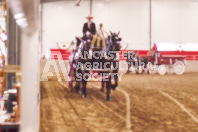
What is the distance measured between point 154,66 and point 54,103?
34.0 ft

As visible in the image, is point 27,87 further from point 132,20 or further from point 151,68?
point 132,20

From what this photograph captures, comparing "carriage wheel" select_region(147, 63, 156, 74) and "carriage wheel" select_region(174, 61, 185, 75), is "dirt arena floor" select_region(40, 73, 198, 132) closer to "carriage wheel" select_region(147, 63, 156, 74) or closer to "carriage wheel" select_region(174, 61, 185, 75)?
"carriage wheel" select_region(147, 63, 156, 74)

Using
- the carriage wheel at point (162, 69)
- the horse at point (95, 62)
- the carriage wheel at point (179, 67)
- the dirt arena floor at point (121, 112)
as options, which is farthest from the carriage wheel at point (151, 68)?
the horse at point (95, 62)

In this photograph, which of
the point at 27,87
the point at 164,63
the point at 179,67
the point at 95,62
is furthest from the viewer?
the point at 179,67

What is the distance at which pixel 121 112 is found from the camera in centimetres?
586

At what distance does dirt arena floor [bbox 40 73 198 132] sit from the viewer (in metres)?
4.90

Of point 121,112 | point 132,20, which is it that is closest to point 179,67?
point 132,20

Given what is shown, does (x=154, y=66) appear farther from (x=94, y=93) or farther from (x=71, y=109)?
(x=71, y=109)

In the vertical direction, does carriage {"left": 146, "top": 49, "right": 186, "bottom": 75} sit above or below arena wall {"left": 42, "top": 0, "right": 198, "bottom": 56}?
below

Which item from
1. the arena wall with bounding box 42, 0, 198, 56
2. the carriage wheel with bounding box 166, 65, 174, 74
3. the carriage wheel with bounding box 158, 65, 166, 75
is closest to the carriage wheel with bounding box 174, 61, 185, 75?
the carriage wheel with bounding box 166, 65, 174, 74

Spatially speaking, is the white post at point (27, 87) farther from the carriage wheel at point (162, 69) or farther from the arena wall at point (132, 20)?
the arena wall at point (132, 20)

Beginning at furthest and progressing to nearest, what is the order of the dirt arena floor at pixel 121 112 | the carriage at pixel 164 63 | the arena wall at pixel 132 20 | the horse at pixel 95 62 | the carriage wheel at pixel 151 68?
the arena wall at pixel 132 20 → the carriage wheel at pixel 151 68 → the carriage at pixel 164 63 → the horse at pixel 95 62 → the dirt arena floor at pixel 121 112

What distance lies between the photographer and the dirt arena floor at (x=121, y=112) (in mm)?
4905

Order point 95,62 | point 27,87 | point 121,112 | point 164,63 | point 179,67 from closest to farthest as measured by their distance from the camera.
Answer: point 27,87 < point 121,112 < point 95,62 < point 164,63 < point 179,67
